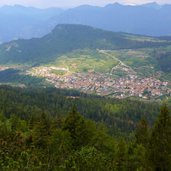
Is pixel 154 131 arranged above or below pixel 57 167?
above

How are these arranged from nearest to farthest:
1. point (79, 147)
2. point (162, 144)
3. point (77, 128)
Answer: point (162, 144)
point (79, 147)
point (77, 128)

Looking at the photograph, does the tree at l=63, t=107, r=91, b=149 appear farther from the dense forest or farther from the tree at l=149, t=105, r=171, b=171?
the tree at l=149, t=105, r=171, b=171

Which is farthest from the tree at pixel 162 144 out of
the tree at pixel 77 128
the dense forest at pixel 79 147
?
the tree at pixel 77 128

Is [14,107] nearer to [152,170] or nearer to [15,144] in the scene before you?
[15,144]

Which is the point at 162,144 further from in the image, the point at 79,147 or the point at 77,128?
the point at 77,128

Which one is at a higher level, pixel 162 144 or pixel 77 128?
pixel 162 144

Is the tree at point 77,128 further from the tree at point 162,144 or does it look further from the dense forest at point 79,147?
the tree at point 162,144

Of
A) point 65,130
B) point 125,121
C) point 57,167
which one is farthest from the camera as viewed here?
point 125,121

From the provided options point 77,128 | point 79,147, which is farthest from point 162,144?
point 77,128

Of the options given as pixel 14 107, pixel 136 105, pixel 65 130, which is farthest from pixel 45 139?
pixel 136 105

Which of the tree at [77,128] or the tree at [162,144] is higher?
the tree at [162,144]

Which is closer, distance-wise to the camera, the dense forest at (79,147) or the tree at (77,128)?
the dense forest at (79,147)
